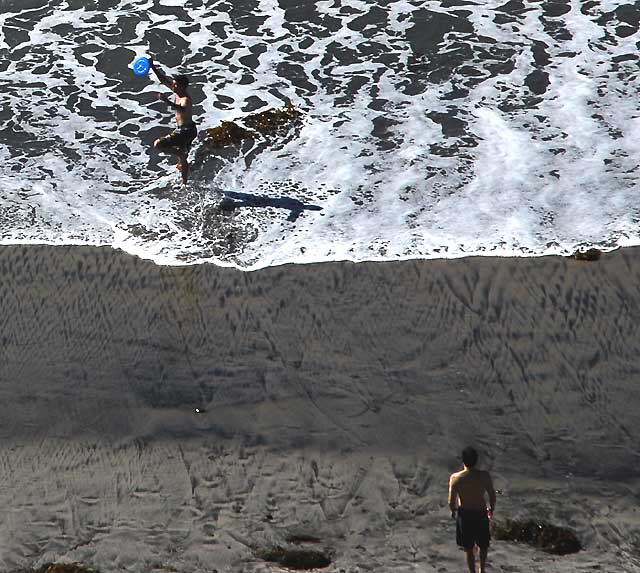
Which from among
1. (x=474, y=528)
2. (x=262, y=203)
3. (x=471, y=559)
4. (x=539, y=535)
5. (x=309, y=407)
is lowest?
(x=262, y=203)

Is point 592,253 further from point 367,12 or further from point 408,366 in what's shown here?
point 367,12

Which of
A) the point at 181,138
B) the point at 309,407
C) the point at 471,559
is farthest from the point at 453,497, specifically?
the point at 181,138

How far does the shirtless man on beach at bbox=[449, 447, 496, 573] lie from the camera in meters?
7.11

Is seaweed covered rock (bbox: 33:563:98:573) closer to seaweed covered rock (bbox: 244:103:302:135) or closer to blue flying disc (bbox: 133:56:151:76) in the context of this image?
blue flying disc (bbox: 133:56:151:76)

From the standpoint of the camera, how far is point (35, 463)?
8.65 metres

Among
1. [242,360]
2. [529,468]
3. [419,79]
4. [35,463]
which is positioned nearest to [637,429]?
[529,468]

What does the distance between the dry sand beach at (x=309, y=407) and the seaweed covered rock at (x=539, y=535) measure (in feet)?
0.34

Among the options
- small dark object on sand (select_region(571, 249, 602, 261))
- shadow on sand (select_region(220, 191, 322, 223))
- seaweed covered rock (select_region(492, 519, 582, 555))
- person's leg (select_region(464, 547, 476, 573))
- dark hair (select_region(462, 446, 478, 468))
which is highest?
dark hair (select_region(462, 446, 478, 468))

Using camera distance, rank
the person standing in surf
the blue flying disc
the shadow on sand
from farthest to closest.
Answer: the blue flying disc, the person standing in surf, the shadow on sand

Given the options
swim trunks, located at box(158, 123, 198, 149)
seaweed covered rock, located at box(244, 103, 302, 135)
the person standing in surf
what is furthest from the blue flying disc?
seaweed covered rock, located at box(244, 103, 302, 135)

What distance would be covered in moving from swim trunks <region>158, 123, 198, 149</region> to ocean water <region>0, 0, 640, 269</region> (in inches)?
18.4

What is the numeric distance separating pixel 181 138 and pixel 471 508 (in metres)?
7.56

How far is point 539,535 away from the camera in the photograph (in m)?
7.70

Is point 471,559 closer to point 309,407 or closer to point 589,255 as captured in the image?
point 309,407
